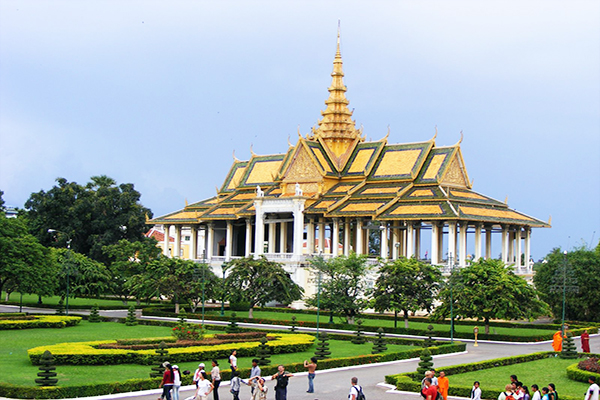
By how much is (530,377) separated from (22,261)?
3014 centimetres

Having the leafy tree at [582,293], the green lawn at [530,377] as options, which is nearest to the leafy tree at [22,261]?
the green lawn at [530,377]

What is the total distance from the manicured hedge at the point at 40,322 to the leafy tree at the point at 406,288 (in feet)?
51.8

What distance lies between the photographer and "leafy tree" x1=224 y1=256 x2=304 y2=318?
173ft

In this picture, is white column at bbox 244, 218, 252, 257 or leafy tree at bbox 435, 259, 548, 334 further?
white column at bbox 244, 218, 252, 257

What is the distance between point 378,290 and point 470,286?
4949 millimetres

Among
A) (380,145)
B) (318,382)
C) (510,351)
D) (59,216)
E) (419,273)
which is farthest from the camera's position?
(59,216)

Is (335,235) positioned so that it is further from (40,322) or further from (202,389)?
(202,389)

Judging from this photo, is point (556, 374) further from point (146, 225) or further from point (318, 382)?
point (146, 225)

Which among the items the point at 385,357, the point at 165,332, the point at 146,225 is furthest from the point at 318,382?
the point at 146,225

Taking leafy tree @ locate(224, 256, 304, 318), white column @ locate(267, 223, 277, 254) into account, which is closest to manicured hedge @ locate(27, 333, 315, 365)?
leafy tree @ locate(224, 256, 304, 318)

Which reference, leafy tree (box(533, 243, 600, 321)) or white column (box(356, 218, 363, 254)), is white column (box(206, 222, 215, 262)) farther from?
leafy tree (box(533, 243, 600, 321))

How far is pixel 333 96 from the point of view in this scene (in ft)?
236

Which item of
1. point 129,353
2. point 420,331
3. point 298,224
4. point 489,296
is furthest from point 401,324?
point 129,353

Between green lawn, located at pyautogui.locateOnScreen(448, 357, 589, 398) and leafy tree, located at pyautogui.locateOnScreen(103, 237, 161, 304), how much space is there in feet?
108
